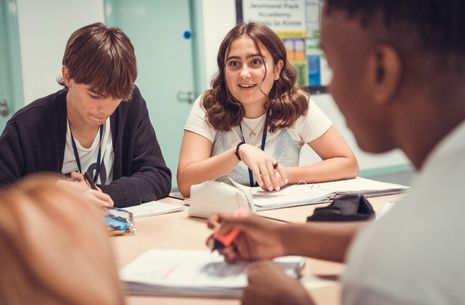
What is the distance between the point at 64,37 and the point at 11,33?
376 millimetres

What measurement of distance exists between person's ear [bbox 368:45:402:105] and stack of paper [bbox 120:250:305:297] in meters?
0.43

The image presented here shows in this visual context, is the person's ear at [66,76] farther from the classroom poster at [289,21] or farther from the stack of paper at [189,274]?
the classroom poster at [289,21]

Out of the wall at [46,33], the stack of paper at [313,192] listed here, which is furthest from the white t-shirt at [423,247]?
the wall at [46,33]

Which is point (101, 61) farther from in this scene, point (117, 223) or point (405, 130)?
point (405, 130)

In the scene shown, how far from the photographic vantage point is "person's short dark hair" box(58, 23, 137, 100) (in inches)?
72.2

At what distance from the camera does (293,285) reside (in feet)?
2.97

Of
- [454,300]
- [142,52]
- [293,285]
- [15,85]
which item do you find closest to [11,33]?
[15,85]

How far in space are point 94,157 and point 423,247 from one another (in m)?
1.64

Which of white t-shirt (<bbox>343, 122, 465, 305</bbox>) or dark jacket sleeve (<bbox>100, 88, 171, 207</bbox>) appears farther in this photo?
dark jacket sleeve (<bbox>100, 88, 171, 207</bbox>)

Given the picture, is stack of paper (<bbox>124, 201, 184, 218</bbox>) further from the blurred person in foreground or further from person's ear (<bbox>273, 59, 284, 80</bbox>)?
the blurred person in foreground

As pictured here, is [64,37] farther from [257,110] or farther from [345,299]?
[345,299]

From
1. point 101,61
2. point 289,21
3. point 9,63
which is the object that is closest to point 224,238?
point 101,61

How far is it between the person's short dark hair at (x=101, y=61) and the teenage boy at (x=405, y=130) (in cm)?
108

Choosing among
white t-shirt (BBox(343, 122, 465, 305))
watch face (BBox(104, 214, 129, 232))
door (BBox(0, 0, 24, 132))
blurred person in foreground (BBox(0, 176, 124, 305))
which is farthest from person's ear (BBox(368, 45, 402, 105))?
door (BBox(0, 0, 24, 132))
